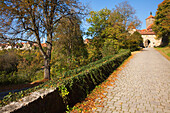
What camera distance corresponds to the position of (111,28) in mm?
20844

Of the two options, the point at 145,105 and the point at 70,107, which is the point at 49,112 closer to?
the point at 70,107

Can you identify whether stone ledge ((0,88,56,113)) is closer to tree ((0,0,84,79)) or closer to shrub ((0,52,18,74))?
tree ((0,0,84,79))

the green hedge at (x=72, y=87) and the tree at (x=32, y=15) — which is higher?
the tree at (x=32, y=15)

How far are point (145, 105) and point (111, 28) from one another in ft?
60.6

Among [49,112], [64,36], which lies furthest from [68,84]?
[64,36]

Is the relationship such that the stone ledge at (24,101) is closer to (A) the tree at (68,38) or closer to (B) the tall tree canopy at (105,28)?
(A) the tree at (68,38)

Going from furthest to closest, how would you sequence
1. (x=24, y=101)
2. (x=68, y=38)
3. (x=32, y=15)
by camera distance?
(x=68, y=38) < (x=32, y=15) < (x=24, y=101)

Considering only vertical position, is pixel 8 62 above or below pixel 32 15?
below

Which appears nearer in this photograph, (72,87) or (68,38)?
(72,87)

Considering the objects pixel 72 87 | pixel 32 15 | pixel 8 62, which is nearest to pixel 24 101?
pixel 72 87

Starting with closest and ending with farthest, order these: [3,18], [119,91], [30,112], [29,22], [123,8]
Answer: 1. [30,112]
2. [119,91]
3. [3,18]
4. [29,22]
5. [123,8]

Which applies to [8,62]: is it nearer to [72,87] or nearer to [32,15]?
[32,15]

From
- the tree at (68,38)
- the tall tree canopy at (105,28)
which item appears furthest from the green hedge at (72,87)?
the tall tree canopy at (105,28)

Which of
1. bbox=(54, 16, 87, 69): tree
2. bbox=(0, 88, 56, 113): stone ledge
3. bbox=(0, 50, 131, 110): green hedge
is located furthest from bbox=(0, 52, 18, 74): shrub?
bbox=(0, 88, 56, 113): stone ledge
